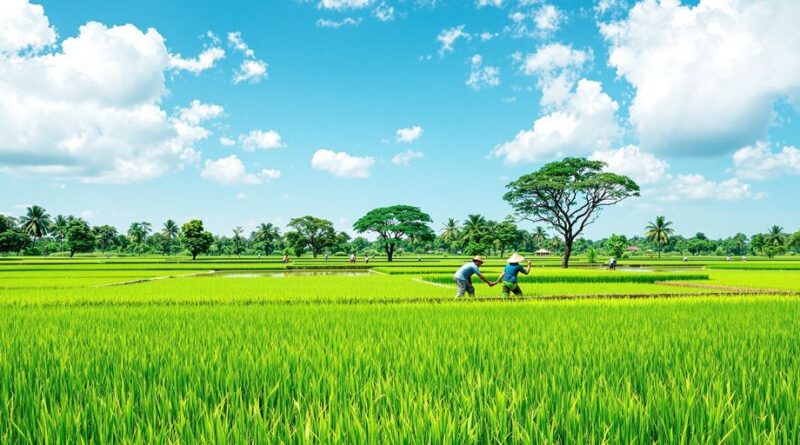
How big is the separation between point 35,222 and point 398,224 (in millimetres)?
91453

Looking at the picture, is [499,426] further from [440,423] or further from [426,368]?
[426,368]

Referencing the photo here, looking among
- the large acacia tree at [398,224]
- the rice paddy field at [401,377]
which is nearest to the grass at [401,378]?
the rice paddy field at [401,377]

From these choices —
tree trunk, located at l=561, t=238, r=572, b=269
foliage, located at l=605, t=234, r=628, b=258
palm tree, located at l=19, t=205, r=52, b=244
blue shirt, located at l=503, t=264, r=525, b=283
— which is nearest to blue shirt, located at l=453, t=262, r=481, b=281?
blue shirt, located at l=503, t=264, r=525, b=283

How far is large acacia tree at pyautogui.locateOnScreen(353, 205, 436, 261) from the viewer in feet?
194

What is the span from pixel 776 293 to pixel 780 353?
12.7m

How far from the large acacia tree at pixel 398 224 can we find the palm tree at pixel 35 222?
86.1 m

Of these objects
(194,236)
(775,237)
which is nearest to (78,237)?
(194,236)

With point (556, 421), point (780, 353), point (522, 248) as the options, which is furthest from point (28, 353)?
point (522, 248)

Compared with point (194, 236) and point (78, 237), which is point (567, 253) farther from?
point (78, 237)

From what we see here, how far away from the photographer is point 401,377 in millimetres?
3580

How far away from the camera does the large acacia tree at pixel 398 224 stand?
194 feet

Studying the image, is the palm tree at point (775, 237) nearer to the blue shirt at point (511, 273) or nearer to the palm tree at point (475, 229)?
the palm tree at point (475, 229)

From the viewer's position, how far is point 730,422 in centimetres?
241

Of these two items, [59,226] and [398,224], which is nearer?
[398,224]
